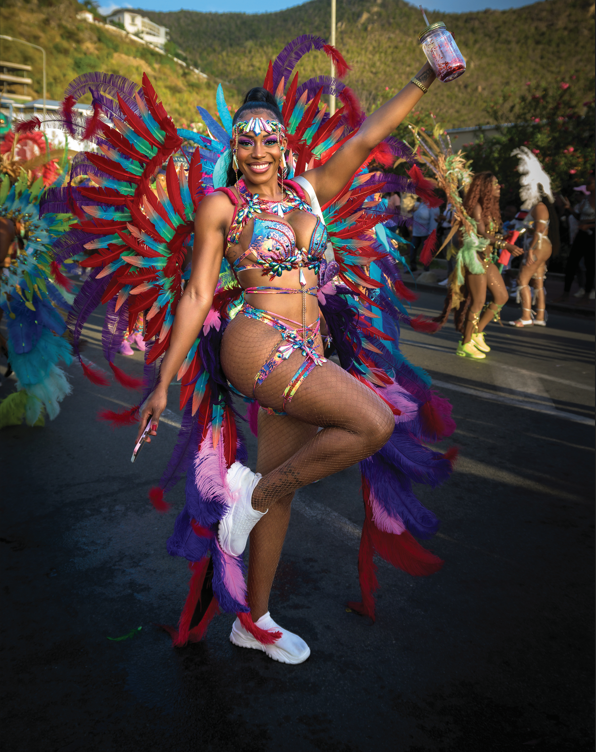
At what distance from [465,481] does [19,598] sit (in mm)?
2735

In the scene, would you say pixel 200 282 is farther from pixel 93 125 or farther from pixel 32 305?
pixel 32 305

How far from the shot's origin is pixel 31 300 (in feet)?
15.7

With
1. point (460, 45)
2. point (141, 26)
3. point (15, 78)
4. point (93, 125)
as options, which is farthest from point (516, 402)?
point (141, 26)

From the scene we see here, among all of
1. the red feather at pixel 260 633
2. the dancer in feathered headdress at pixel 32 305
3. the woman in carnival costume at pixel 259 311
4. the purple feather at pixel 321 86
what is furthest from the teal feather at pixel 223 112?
the dancer in feathered headdress at pixel 32 305

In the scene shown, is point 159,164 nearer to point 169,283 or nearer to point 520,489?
point 169,283

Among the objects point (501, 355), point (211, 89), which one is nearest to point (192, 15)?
point (211, 89)

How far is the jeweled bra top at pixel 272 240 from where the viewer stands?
2.12m

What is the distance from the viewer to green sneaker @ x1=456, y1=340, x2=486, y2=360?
7.76 meters

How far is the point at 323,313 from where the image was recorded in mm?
2623

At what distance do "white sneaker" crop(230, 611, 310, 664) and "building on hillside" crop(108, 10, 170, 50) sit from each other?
144m

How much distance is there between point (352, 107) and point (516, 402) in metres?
3.97

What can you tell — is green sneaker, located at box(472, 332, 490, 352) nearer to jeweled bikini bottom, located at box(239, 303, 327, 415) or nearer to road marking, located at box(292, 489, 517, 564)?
road marking, located at box(292, 489, 517, 564)

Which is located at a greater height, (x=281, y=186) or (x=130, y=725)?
(x=281, y=186)

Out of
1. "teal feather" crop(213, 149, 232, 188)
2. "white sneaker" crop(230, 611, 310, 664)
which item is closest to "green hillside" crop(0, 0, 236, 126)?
"teal feather" crop(213, 149, 232, 188)
